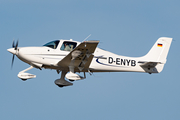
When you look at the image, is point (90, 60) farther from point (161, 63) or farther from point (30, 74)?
point (161, 63)

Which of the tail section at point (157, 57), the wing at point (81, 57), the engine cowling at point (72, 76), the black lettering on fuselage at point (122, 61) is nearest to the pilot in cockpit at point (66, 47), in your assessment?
the wing at point (81, 57)

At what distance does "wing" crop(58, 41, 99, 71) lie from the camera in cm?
1384

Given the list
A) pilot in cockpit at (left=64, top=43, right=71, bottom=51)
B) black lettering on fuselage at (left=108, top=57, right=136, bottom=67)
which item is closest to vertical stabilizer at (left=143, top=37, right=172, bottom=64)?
black lettering on fuselage at (left=108, top=57, right=136, bottom=67)

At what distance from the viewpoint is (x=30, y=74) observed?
1532cm

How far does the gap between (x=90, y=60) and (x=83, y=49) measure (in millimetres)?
1459

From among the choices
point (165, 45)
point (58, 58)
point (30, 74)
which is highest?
point (165, 45)

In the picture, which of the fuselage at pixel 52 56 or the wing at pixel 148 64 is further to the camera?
the wing at pixel 148 64

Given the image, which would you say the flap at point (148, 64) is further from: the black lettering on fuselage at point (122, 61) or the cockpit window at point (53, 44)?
the cockpit window at point (53, 44)

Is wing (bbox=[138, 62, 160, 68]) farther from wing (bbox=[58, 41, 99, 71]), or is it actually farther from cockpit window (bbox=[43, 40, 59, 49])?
cockpit window (bbox=[43, 40, 59, 49])

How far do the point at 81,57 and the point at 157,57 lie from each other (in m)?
5.41

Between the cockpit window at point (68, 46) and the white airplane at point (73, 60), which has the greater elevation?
the cockpit window at point (68, 46)

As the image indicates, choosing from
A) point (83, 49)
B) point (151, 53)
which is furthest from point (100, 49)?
point (151, 53)

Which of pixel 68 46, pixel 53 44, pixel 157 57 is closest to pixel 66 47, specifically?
pixel 68 46

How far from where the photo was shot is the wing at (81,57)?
13836 mm
